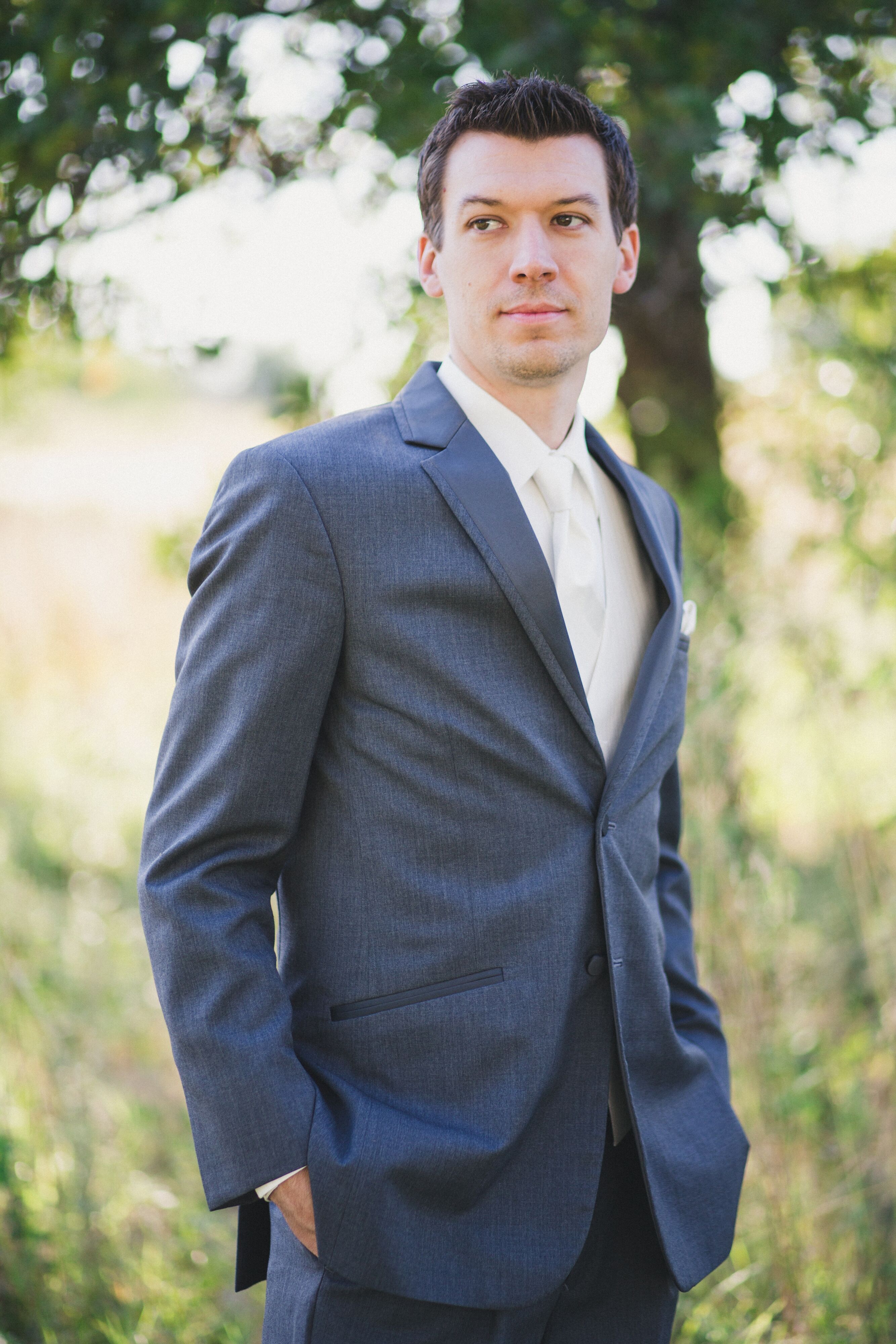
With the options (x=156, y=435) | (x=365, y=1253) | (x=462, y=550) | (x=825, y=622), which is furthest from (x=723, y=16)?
(x=156, y=435)

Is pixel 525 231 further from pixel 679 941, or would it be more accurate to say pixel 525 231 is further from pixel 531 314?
pixel 679 941

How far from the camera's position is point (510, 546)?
137 cm

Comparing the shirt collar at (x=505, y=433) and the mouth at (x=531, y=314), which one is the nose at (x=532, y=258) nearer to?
the mouth at (x=531, y=314)

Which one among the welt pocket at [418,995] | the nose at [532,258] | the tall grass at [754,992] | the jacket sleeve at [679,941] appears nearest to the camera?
the welt pocket at [418,995]

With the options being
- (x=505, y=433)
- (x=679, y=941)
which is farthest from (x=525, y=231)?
(x=679, y=941)

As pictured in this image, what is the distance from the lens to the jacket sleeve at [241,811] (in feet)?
3.99

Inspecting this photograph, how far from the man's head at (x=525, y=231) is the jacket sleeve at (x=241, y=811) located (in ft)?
1.26

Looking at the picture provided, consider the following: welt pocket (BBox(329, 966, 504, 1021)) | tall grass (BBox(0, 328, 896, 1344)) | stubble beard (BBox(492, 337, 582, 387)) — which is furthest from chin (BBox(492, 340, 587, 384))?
tall grass (BBox(0, 328, 896, 1344))

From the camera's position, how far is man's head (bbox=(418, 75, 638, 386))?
1.46 meters

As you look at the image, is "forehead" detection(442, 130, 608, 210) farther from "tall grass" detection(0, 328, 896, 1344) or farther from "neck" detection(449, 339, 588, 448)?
"tall grass" detection(0, 328, 896, 1344)

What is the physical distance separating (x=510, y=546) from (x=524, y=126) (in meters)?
0.62

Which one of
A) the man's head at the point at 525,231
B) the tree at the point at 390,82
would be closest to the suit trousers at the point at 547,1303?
the man's head at the point at 525,231

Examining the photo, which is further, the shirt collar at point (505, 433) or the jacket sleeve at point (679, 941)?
the jacket sleeve at point (679, 941)

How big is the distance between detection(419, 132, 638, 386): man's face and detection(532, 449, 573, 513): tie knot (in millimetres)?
113
